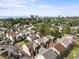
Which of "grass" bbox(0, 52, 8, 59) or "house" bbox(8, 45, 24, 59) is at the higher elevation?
"house" bbox(8, 45, 24, 59)

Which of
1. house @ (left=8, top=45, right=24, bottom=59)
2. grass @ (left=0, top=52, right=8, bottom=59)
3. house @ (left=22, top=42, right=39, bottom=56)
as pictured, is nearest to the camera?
house @ (left=8, top=45, right=24, bottom=59)

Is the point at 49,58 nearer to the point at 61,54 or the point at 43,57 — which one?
the point at 43,57

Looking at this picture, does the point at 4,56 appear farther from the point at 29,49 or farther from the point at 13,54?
the point at 29,49

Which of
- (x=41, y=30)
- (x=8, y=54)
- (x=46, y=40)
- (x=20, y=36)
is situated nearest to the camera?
(x=8, y=54)

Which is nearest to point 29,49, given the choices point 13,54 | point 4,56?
point 13,54

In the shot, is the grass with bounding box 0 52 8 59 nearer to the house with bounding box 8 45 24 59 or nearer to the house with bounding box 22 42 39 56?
the house with bounding box 8 45 24 59

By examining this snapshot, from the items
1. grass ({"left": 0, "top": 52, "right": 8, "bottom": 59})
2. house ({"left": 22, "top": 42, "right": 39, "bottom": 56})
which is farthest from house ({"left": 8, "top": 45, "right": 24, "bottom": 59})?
house ({"left": 22, "top": 42, "right": 39, "bottom": 56})

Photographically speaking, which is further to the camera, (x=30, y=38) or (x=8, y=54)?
(x=30, y=38)

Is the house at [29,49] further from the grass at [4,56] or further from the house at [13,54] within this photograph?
the grass at [4,56]

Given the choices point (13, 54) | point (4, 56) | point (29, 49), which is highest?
point (29, 49)

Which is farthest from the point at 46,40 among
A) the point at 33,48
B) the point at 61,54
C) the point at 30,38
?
the point at 61,54

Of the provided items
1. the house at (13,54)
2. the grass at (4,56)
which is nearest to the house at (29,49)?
the house at (13,54)
